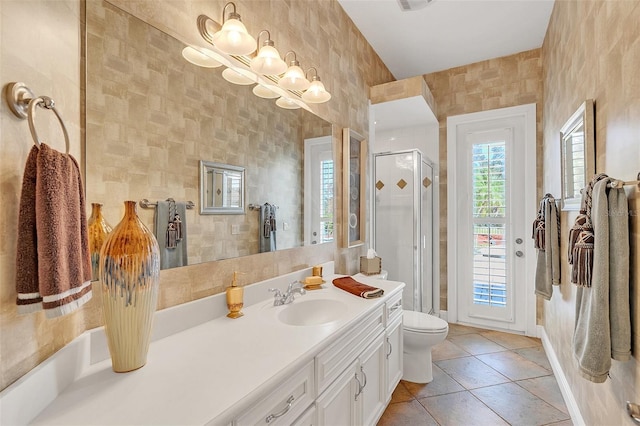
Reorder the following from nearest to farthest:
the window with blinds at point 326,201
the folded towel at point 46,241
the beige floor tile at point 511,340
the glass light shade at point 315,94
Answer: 1. the folded towel at point 46,241
2. the glass light shade at point 315,94
3. the window with blinds at point 326,201
4. the beige floor tile at point 511,340

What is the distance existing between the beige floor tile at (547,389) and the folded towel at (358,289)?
4.84 feet

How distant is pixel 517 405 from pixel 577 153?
167cm

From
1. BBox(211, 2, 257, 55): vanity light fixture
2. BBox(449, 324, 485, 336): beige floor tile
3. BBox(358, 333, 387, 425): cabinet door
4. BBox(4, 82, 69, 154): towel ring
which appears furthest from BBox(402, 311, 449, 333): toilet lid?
BBox(4, 82, 69, 154): towel ring

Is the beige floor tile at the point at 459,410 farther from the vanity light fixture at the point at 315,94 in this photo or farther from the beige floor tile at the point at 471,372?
the vanity light fixture at the point at 315,94

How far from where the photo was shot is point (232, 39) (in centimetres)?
135

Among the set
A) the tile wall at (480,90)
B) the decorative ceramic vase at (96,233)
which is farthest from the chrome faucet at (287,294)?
the tile wall at (480,90)

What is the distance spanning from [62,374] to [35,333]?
15cm

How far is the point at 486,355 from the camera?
2770 millimetres

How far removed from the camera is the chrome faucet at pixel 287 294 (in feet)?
5.10

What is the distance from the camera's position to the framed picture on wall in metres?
2.42

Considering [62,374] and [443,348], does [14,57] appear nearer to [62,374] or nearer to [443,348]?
[62,374]

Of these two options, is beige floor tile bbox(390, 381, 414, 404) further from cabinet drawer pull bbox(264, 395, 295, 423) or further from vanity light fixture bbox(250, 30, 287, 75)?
vanity light fixture bbox(250, 30, 287, 75)

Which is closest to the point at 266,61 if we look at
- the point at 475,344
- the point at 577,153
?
the point at 577,153

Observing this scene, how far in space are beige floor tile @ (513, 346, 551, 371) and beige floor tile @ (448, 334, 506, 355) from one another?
0.16 meters
